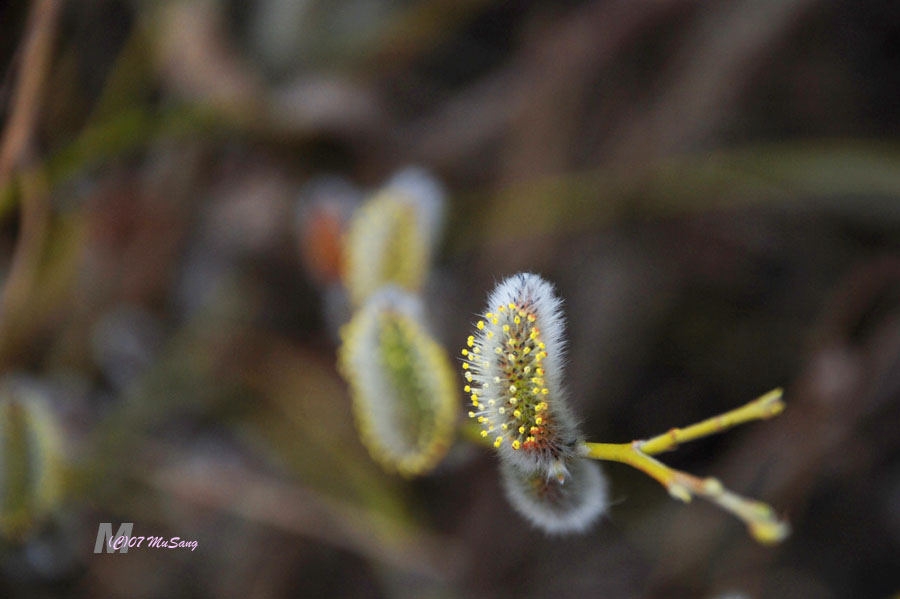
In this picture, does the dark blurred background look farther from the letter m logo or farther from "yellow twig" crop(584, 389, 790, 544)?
"yellow twig" crop(584, 389, 790, 544)

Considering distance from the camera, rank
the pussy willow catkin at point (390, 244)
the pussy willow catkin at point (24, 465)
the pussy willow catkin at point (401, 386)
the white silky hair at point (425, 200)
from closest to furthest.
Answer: the pussy willow catkin at point (401, 386), the pussy willow catkin at point (24, 465), the pussy willow catkin at point (390, 244), the white silky hair at point (425, 200)

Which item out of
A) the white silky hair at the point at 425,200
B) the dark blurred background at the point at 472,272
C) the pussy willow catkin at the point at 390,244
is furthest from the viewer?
the dark blurred background at the point at 472,272

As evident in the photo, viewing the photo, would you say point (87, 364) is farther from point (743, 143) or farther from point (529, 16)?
point (743, 143)

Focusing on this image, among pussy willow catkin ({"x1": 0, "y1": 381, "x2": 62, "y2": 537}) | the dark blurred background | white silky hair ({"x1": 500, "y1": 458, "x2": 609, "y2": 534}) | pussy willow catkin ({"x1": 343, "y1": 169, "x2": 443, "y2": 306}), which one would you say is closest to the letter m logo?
the dark blurred background

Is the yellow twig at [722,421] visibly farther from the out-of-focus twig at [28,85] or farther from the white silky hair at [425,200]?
the out-of-focus twig at [28,85]

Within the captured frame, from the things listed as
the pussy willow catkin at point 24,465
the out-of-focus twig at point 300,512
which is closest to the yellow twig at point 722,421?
the pussy willow catkin at point 24,465

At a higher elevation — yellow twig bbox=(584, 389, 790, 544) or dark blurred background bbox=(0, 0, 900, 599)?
dark blurred background bbox=(0, 0, 900, 599)
